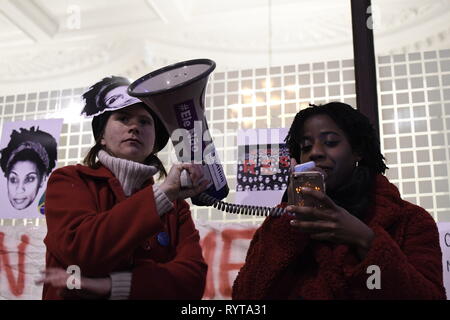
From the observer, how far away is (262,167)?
122 centimetres

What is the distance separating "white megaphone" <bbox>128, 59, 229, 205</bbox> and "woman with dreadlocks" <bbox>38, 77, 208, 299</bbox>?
4cm

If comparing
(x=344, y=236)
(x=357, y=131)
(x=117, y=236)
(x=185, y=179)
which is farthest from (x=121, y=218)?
(x=357, y=131)

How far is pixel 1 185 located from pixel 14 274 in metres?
0.27

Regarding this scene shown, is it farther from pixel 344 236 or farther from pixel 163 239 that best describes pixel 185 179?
pixel 344 236

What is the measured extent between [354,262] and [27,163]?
996 millimetres

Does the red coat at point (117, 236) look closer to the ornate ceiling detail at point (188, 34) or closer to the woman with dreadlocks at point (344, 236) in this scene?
A: the woman with dreadlocks at point (344, 236)

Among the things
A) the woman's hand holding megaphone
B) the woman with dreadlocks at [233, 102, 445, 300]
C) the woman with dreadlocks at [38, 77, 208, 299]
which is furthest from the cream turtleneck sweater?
the woman with dreadlocks at [233, 102, 445, 300]

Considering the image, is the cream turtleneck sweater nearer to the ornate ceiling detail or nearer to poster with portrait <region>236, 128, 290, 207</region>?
poster with portrait <region>236, 128, 290, 207</region>

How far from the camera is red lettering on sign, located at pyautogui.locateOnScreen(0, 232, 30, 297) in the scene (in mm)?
1252

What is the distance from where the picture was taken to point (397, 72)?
123 centimetres
